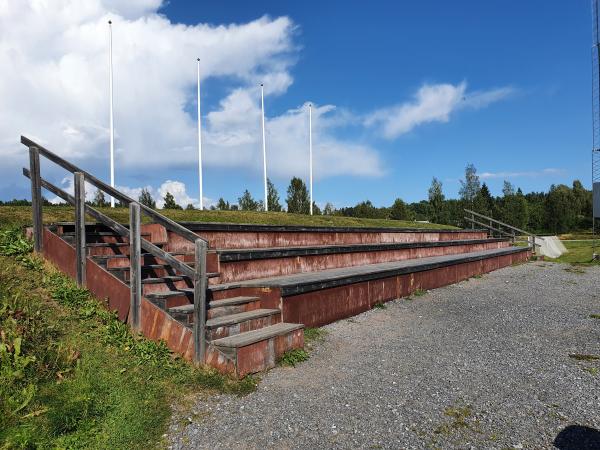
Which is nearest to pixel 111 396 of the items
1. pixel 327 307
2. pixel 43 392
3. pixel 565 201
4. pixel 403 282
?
pixel 43 392

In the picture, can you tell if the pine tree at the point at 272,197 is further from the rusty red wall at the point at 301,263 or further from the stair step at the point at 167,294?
the stair step at the point at 167,294

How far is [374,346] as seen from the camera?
5.42 meters

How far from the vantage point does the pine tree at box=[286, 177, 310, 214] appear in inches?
1431

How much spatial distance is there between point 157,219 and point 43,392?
6.32 ft

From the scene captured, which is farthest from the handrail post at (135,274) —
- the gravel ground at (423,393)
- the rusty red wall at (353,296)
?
the rusty red wall at (353,296)

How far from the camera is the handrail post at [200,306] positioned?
415 centimetres

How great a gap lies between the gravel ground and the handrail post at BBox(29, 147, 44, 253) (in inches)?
139

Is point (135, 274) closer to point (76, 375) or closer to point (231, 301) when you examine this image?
point (231, 301)

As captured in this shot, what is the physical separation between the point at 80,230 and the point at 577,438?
17.3 ft

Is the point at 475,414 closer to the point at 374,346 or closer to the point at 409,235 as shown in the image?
the point at 374,346

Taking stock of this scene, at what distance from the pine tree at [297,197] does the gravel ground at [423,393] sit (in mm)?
29546

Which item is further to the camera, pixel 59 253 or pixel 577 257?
pixel 577 257

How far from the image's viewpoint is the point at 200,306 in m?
4.16

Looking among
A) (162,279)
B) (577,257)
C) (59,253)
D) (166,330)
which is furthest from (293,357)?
(577,257)
